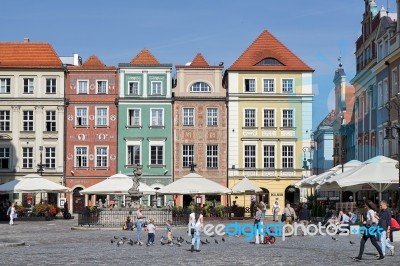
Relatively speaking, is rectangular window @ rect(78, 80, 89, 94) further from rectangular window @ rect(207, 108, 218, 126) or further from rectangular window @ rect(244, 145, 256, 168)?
rectangular window @ rect(244, 145, 256, 168)

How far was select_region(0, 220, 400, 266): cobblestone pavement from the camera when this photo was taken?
822 inches

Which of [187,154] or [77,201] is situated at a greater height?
[187,154]

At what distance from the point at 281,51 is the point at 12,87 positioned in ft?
65.3

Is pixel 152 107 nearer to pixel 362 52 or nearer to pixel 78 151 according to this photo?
pixel 78 151

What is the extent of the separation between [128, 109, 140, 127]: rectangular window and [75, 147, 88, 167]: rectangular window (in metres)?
3.84

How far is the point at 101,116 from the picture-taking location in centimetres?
6375

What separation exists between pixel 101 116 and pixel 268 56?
42.8 ft

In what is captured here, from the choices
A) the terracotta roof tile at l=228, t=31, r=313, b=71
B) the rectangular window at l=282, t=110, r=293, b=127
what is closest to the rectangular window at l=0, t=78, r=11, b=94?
the terracotta roof tile at l=228, t=31, r=313, b=71

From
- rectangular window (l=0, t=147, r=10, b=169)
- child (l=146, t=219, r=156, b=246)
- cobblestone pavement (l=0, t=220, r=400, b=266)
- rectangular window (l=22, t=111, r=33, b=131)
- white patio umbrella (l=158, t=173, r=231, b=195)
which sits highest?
rectangular window (l=22, t=111, r=33, b=131)

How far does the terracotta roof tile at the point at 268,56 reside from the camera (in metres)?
63.9

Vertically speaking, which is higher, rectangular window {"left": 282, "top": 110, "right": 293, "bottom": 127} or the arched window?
the arched window

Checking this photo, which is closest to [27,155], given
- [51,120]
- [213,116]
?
[51,120]

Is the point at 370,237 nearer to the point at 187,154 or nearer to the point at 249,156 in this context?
the point at 249,156

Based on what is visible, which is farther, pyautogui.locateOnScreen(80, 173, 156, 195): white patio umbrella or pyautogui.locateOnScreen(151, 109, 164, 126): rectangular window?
pyautogui.locateOnScreen(151, 109, 164, 126): rectangular window
